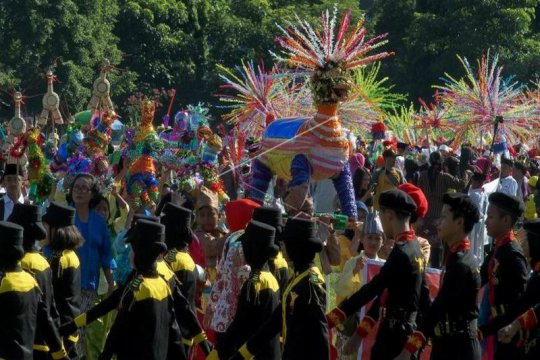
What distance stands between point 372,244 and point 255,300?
200cm

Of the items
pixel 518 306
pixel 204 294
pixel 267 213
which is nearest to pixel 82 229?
pixel 204 294

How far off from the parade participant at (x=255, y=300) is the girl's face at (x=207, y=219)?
79.4 inches

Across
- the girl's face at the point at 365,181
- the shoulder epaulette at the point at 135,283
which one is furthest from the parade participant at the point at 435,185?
the shoulder epaulette at the point at 135,283

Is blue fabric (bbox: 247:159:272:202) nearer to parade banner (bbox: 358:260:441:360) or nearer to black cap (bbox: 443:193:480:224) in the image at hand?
parade banner (bbox: 358:260:441:360)

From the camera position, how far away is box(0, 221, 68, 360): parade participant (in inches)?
307

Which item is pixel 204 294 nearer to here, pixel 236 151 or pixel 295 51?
pixel 295 51

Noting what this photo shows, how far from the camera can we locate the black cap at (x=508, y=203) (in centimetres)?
861

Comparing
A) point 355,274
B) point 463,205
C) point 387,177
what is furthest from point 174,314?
point 387,177

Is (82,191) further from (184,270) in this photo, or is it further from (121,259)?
(184,270)

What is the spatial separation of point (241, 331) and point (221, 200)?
5.04 metres

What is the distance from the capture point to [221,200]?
13258 millimetres

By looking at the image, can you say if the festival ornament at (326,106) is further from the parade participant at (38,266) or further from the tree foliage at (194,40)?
the tree foliage at (194,40)

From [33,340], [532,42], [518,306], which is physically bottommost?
[532,42]

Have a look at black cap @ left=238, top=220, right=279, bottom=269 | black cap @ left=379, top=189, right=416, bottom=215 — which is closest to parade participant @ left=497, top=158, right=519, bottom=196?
black cap @ left=379, top=189, right=416, bottom=215
